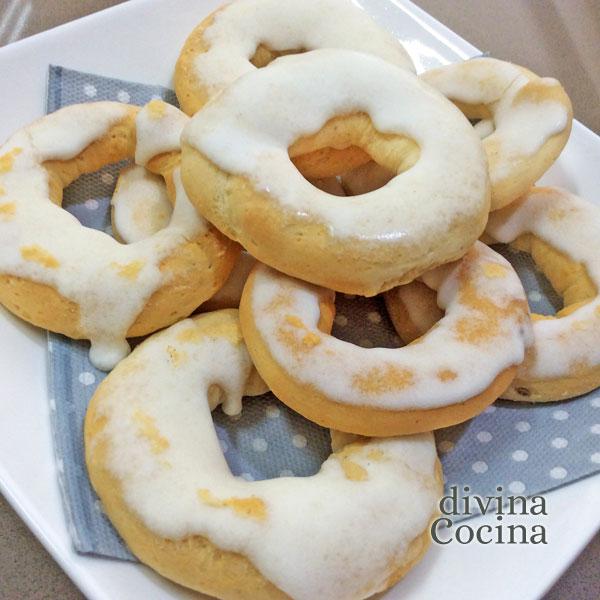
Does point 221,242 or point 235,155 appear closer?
point 235,155

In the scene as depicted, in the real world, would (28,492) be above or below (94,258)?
below

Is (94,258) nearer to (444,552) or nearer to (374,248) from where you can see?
(374,248)

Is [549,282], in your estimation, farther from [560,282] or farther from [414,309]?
[414,309]

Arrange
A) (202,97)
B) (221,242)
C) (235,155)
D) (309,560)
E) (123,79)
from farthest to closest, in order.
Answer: (123,79), (202,97), (221,242), (235,155), (309,560)

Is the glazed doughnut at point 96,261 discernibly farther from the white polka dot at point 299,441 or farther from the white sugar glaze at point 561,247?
the white sugar glaze at point 561,247

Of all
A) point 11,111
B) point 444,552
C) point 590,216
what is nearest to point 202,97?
point 11,111
